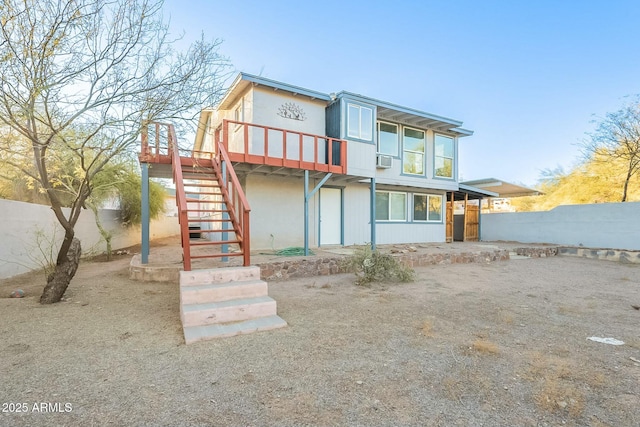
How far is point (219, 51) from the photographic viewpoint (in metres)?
5.06

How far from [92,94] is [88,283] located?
365cm

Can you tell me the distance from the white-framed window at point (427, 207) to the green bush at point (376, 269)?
6.33 m

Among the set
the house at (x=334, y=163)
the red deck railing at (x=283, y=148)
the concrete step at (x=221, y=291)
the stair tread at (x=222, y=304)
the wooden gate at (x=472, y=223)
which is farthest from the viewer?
the wooden gate at (x=472, y=223)

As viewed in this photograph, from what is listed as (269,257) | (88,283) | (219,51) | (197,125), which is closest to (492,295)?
(269,257)

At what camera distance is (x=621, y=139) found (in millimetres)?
13430

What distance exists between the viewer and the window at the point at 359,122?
388 inches

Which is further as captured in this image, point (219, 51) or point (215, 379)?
point (219, 51)

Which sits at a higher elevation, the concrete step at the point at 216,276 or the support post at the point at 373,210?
the support post at the point at 373,210

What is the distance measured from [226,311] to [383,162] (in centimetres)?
842

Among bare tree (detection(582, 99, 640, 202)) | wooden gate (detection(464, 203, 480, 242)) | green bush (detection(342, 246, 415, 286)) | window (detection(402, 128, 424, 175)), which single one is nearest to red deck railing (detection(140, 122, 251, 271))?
green bush (detection(342, 246, 415, 286))

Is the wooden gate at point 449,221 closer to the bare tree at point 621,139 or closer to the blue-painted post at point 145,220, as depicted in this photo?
the bare tree at point 621,139

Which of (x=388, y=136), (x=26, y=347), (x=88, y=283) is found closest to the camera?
(x=26, y=347)

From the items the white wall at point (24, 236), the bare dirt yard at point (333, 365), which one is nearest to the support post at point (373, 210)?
the bare dirt yard at point (333, 365)

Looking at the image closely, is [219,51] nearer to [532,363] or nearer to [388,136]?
[532,363]
